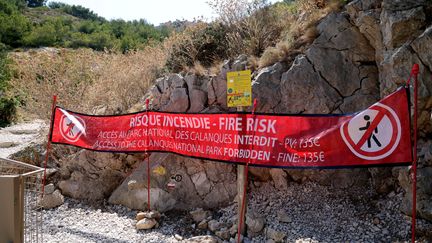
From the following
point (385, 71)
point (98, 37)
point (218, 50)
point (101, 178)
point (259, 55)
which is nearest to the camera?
point (385, 71)

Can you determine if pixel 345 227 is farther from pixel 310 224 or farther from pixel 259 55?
pixel 259 55

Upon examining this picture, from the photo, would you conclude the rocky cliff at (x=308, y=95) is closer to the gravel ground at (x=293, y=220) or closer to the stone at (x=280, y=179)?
the stone at (x=280, y=179)

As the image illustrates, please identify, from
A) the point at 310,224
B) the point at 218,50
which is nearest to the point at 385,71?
the point at 310,224

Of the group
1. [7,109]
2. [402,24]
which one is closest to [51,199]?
[402,24]

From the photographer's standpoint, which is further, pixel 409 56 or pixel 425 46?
pixel 409 56

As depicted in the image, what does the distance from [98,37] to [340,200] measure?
151 feet

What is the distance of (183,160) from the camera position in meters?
7.27

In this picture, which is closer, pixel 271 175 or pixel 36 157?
pixel 271 175

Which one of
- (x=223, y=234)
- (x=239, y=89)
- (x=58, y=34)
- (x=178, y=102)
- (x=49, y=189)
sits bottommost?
(x=223, y=234)

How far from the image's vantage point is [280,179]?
6.66 meters

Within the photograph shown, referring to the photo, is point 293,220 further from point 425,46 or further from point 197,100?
point 425,46

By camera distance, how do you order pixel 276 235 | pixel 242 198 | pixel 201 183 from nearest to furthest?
pixel 276 235 < pixel 242 198 < pixel 201 183

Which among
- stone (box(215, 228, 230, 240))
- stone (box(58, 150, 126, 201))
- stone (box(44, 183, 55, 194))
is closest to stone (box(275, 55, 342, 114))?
stone (box(215, 228, 230, 240))

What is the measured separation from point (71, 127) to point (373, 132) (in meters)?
6.02
